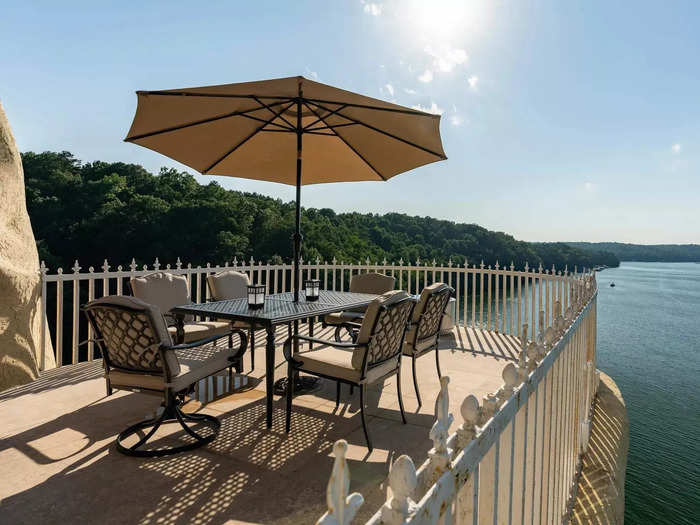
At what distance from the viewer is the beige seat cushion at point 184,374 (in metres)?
2.49

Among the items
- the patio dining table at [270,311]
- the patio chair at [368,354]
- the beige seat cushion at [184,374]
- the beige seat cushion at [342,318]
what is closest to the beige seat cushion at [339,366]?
the patio chair at [368,354]

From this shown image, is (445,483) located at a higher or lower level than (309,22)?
lower

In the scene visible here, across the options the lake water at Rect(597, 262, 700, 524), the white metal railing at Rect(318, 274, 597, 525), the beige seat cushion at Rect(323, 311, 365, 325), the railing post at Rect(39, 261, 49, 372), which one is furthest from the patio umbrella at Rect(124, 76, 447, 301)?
the lake water at Rect(597, 262, 700, 524)

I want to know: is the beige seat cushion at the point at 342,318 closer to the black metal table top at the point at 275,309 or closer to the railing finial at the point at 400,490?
the black metal table top at the point at 275,309

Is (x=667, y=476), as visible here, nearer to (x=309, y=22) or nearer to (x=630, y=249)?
(x=309, y=22)

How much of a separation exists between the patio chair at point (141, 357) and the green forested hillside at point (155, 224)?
15301 millimetres

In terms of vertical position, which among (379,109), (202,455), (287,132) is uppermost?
(287,132)

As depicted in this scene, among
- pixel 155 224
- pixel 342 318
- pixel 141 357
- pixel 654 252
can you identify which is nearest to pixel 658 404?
pixel 342 318

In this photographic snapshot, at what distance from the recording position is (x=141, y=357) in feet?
8.13

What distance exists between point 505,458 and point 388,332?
1.54 metres

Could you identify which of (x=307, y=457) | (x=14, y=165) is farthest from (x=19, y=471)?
(x=14, y=165)

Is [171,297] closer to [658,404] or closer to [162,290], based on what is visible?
[162,290]

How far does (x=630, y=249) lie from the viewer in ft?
206

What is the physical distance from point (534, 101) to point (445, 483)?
12.5 metres
